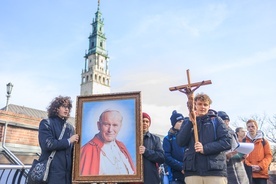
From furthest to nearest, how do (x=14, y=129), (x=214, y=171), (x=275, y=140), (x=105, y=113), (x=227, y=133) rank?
(x=275, y=140) → (x=14, y=129) → (x=105, y=113) → (x=227, y=133) → (x=214, y=171)

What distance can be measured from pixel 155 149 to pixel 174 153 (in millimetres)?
571

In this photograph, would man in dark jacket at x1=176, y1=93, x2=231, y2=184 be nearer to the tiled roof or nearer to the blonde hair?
the blonde hair

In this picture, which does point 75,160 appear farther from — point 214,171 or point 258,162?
point 258,162

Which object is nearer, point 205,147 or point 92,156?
point 205,147

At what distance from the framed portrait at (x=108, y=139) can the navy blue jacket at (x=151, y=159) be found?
0.70 ft

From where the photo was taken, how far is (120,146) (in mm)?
3691

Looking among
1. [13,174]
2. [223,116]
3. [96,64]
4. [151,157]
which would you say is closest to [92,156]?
[151,157]

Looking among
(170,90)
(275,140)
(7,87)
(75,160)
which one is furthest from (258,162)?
(275,140)

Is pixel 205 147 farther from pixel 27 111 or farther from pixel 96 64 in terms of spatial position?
pixel 96 64

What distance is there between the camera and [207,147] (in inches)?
120

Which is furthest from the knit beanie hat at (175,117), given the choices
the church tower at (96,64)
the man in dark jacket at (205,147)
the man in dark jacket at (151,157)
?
the church tower at (96,64)

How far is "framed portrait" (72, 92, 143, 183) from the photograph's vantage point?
3.53 meters

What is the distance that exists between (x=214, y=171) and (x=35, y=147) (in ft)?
21.6

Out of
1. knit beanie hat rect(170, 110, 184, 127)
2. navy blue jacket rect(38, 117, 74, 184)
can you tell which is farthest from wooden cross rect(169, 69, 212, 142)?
navy blue jacket rect(38, 117, 74, 184)
